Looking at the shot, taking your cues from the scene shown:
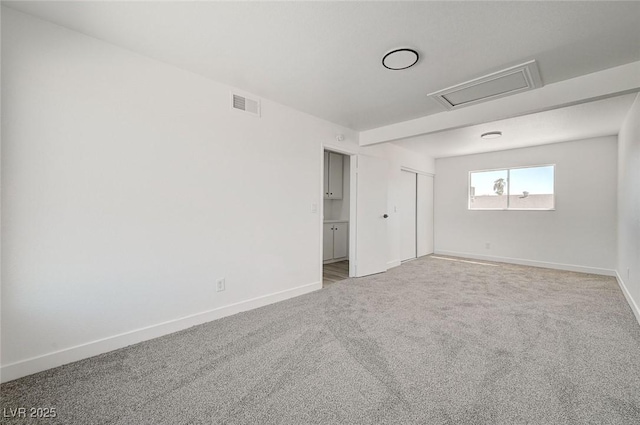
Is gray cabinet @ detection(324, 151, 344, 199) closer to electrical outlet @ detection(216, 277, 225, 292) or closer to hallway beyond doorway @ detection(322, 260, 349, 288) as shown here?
hallway beyond doorway @ detection(322, 260, 349, 288)

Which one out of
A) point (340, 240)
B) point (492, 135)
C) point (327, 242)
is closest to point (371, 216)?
point (327, 242)

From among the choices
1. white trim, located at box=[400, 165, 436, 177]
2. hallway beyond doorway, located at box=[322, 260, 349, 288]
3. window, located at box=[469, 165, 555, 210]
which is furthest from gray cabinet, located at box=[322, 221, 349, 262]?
window, located at box=[469, 165, 555, 210]

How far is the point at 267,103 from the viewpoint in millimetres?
3113

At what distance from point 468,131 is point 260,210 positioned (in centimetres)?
349

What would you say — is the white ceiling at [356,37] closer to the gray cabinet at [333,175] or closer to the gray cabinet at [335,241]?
the gray cabinet at [333,175]

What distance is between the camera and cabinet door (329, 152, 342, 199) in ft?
18.9

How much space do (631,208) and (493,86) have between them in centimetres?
235

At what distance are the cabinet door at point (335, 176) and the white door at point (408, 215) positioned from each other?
132 centimetres

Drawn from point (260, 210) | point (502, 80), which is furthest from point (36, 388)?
point (502, 80)

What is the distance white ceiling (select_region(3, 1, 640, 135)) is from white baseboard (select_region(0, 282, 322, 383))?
91.4 inches

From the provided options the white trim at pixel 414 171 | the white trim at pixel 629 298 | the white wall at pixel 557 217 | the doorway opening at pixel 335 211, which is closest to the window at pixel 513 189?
the white wall at pixel 557 217

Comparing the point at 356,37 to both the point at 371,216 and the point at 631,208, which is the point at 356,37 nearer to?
the point at 371,216

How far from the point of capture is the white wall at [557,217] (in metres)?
4.54

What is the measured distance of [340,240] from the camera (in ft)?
19.2
